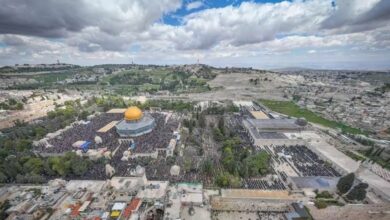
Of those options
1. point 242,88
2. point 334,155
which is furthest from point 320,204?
point 242,88

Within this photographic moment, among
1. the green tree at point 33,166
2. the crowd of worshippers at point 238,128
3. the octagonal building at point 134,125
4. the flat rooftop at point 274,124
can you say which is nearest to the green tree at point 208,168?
the crowd of worshippers at point 238,128

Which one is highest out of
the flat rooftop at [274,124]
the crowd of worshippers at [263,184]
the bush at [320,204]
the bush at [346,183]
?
the flat rooftop at [274,124]

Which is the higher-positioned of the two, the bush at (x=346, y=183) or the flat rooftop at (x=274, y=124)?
the flat rooftop at (x=274, y=124)

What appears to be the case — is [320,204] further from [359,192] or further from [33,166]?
[33,166]

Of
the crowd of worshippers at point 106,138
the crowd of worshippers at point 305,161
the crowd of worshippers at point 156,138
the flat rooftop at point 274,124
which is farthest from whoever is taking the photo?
the flat rooftop at point 274,124

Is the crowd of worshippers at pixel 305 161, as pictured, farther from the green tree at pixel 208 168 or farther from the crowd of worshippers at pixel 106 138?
the crowd of worshippers at pixel 106 138

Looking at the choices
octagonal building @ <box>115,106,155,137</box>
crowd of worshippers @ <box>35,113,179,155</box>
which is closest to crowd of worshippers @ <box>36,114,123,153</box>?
crowd of worshippers @ <box>35,113,179,155</box>

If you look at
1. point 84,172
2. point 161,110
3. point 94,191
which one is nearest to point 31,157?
point 84,172
